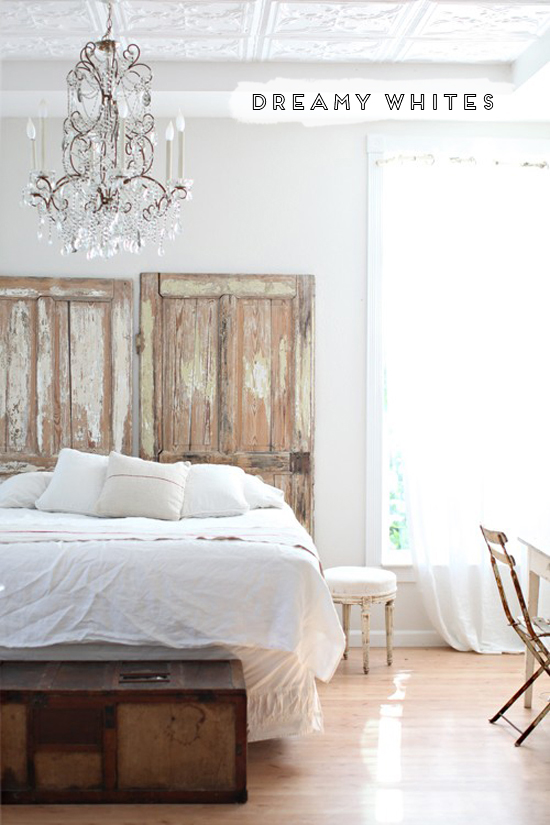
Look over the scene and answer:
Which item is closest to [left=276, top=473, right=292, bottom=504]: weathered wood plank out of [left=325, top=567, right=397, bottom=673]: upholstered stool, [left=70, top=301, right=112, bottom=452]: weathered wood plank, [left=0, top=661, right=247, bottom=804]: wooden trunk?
[left=325, top=567, right=397, bottom=673]: upholstered stool

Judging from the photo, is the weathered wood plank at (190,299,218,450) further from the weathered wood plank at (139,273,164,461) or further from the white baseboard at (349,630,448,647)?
A: the white baseboard at (349,630,448,647)

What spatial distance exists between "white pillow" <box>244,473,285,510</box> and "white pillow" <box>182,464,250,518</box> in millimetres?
54

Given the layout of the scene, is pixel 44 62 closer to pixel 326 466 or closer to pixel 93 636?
pixel 326 466

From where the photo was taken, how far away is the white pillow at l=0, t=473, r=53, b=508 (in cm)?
466

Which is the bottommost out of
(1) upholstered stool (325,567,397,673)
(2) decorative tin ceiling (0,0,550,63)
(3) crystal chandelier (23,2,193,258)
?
(1) upholstered stool (325,567,397,673)

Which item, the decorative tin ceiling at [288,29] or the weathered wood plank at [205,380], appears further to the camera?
the weathered wood plank at [205,380]

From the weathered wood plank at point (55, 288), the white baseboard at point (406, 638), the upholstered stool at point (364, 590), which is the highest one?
the weathered wood plank at point (55, 288)

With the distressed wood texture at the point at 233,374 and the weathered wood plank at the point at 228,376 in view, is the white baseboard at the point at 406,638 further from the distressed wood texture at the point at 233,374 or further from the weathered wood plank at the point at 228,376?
the weathered wood plank at the point at 228,376

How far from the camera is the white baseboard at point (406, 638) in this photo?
5.34 m

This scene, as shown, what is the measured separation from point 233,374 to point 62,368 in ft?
3.15

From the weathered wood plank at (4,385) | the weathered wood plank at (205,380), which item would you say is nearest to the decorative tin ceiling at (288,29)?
the weathered wood plank at (205,380)

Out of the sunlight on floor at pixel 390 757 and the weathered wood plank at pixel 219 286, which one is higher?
the weathered wood plank at pixel 219 286

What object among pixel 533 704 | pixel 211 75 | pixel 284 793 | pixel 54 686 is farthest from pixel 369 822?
pixel 211 75

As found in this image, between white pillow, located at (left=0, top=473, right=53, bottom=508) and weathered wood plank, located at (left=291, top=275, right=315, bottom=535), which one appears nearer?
white pillow, located at (left=0, top=473, right=53, bottom=508)
